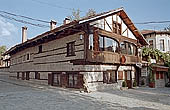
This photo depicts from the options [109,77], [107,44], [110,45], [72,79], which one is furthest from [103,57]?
[72,79]

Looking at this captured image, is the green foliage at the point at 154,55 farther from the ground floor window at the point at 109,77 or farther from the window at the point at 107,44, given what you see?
the ground floor window at the point at 109,77

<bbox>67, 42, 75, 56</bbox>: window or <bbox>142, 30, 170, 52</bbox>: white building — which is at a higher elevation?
<bbox>142, 30, 170, 52</bbox>: white building

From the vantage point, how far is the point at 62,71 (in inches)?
551

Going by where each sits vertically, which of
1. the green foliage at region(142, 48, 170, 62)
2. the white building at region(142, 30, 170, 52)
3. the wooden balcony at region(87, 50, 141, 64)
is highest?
the white building at region(142, 30, 170, 52)

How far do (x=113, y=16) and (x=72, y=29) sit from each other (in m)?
4.20

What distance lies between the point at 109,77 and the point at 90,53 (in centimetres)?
340

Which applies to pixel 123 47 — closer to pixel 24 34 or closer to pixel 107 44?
pixel 107 44

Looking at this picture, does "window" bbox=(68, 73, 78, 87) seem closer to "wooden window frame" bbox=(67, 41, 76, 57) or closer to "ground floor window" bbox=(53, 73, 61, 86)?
"ground floor window" bbox=(53, 73, 61, 86)

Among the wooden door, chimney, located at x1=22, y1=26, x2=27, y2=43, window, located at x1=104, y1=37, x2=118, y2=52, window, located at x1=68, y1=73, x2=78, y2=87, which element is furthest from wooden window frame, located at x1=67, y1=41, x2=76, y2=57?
chimney, located at x1=22, y1=26, x2=27, y2=43

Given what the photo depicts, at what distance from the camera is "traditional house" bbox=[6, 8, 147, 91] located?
1229 cm

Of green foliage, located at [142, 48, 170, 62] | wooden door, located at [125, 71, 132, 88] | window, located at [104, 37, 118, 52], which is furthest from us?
green foliage, located at [142, 48, 170, 62]

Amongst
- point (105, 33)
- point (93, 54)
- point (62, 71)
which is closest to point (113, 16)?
point (105, 33)

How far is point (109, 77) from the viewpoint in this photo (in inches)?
558

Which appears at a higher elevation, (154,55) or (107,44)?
(107,44)
